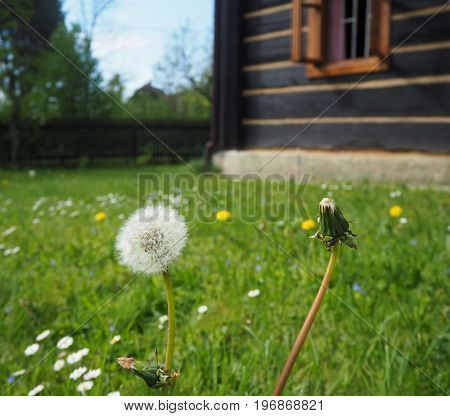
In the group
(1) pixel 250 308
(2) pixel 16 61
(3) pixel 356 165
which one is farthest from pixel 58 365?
(2) pixel 16 61

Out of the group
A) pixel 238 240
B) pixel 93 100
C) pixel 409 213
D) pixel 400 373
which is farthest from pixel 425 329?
pixel 93 100

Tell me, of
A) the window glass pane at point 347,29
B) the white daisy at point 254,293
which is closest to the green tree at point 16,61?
the window glass pane at point 347,29

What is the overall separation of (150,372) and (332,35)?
362 cm

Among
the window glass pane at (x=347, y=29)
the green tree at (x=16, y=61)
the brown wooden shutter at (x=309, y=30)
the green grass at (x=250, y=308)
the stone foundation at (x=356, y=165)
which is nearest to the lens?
the green grass at (x=250, y=308)

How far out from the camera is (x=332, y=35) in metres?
3.58

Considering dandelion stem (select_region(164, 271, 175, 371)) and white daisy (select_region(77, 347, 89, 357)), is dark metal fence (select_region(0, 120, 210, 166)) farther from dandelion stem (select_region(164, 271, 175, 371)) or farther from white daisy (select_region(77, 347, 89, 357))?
dandelion stem (select_region(164, 271, 175, 371))

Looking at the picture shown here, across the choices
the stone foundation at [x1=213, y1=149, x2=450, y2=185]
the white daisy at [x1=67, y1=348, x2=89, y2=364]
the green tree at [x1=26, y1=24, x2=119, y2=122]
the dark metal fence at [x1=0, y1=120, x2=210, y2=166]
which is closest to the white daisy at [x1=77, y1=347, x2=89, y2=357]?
the white daisy at [x1=67, y1=348, x2=89, y2=364]

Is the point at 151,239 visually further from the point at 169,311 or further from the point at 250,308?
the point at 250,308

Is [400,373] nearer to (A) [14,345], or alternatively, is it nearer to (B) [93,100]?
(A) [14,345]

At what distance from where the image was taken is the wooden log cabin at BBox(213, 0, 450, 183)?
9.98ft

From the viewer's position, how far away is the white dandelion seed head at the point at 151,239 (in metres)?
0.28

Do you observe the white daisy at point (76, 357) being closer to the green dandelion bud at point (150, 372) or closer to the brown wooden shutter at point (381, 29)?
the green dandelion bud at point (150, 372)

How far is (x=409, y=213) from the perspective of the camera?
1885 millimetres

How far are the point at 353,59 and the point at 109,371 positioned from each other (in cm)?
288
